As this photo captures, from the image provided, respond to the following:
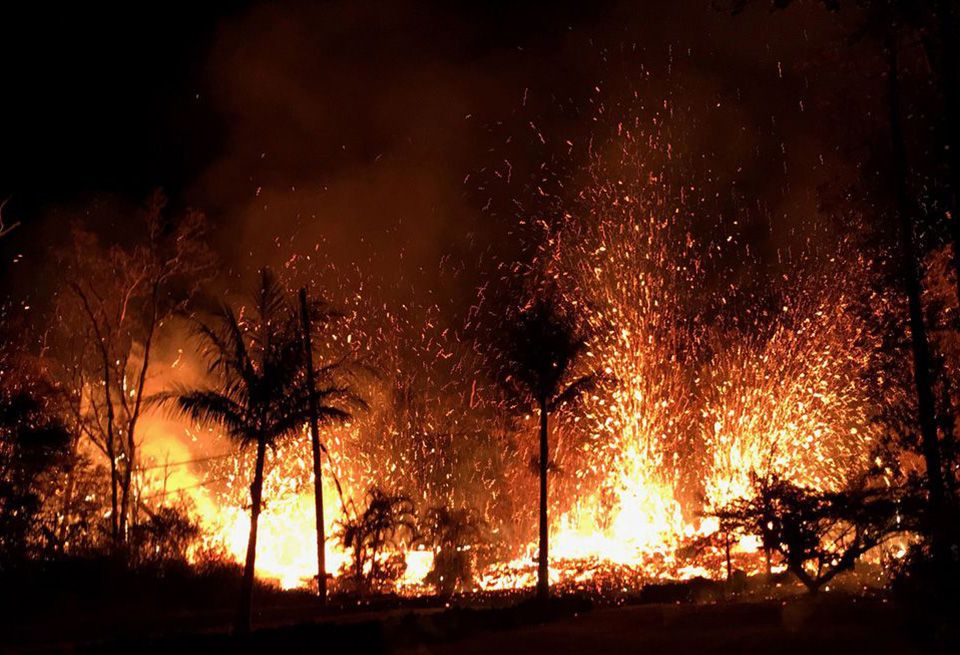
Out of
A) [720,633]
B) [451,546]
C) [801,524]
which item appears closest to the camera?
[720,633]

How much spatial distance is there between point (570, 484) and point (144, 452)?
22.2m

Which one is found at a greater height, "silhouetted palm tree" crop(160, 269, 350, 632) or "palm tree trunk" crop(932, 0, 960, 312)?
"palm tree trunk" crop(932, 0, 960, 312)

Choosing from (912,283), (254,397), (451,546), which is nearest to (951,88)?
(912,283)

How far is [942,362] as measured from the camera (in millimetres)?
19672

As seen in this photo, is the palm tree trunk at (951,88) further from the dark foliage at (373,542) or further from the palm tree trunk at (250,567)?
the dark foliage at (373,542)

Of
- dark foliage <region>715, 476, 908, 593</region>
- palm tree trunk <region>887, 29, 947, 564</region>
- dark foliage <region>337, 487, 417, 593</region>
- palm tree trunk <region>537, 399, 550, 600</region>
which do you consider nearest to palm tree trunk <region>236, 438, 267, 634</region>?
palm tree trunk <region>537, 399, 550, 600</region>

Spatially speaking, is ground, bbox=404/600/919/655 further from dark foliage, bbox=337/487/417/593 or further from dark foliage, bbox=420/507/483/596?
dark foliage, bbox=420/507/483/596

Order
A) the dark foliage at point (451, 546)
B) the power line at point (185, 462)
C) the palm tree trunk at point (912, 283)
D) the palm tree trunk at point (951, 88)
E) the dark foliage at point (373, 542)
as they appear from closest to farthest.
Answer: the palm tree trunk at point (951, 88) → the palm tree trunk at point (912, 283) → the dark foliage at point (373, 542) → the dark foliage at point (451, 546) → the power line at point (185, 462)

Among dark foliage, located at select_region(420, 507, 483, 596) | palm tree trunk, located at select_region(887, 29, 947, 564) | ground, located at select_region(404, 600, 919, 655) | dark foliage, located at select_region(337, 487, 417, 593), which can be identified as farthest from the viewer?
dark foliage, located at select_region(420, 507, 483, 596)

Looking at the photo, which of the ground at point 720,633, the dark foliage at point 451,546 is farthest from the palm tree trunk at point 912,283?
the dark foliage at point 451,546

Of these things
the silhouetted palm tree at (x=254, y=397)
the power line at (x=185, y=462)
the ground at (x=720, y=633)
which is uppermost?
the power line at (x=185, y=462)

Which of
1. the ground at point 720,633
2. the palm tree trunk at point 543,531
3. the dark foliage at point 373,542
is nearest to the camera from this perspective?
the ground at point 720,633

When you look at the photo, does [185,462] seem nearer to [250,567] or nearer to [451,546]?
[451,546]

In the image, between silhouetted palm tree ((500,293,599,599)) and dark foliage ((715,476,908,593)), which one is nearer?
dark foliage ((715,476,908,593))
